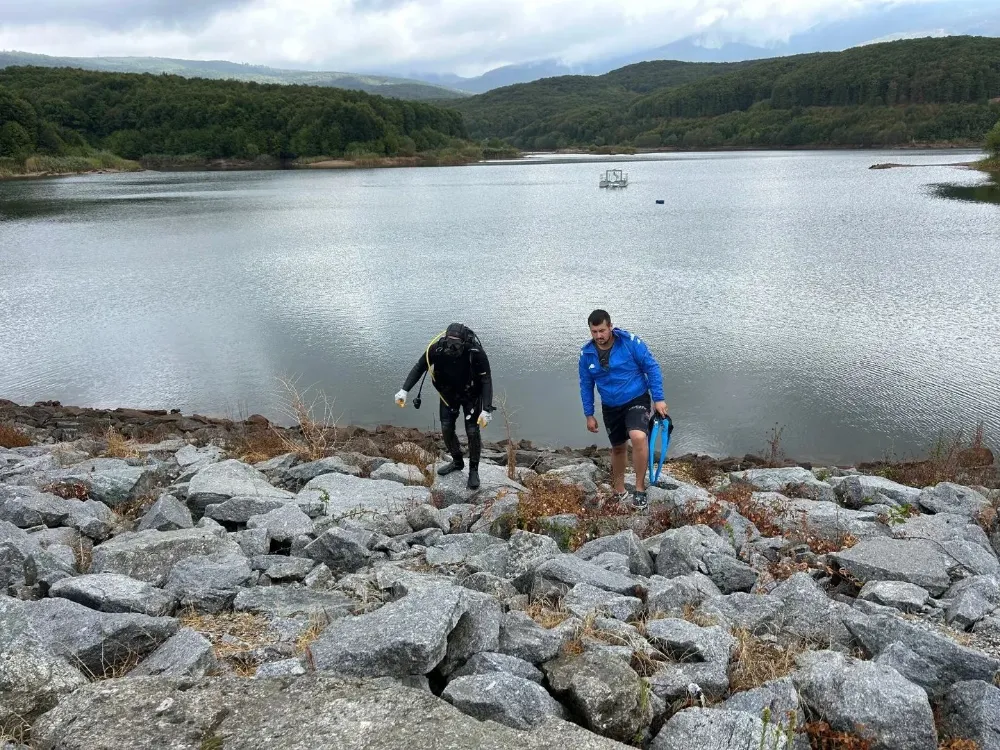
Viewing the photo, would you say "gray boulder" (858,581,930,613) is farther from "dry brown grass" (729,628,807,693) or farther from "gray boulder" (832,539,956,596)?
"dry brown grass" (729,628,807,693)

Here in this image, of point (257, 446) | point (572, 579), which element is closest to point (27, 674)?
point (572, 579)

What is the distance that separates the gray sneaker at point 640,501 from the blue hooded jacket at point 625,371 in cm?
99

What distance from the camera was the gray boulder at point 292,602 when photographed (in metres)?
4.80

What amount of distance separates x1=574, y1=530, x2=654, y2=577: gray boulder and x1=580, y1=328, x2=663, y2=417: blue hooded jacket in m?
2.01

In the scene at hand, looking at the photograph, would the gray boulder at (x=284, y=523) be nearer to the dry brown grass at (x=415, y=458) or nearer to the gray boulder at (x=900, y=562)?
the dry brown grass at (x=415, y=458)

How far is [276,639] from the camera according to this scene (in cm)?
439

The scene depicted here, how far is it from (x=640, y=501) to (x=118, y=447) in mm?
7817

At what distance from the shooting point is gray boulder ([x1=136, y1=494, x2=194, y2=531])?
692 centimetres

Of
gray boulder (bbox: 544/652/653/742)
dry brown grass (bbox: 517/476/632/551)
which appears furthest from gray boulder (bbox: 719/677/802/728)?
dry brown grass (bbox: 517/476/632/551)

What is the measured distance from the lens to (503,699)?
A: 3502 mm

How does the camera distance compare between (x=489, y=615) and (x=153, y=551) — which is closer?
(x=489, y=615)

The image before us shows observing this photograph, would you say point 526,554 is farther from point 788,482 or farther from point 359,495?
point 788,482

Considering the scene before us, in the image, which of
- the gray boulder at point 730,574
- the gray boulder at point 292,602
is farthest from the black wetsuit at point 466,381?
the gray boulder at point 292,602

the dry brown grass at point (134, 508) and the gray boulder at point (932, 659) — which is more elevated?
the gray boulder at point (932, 659)
